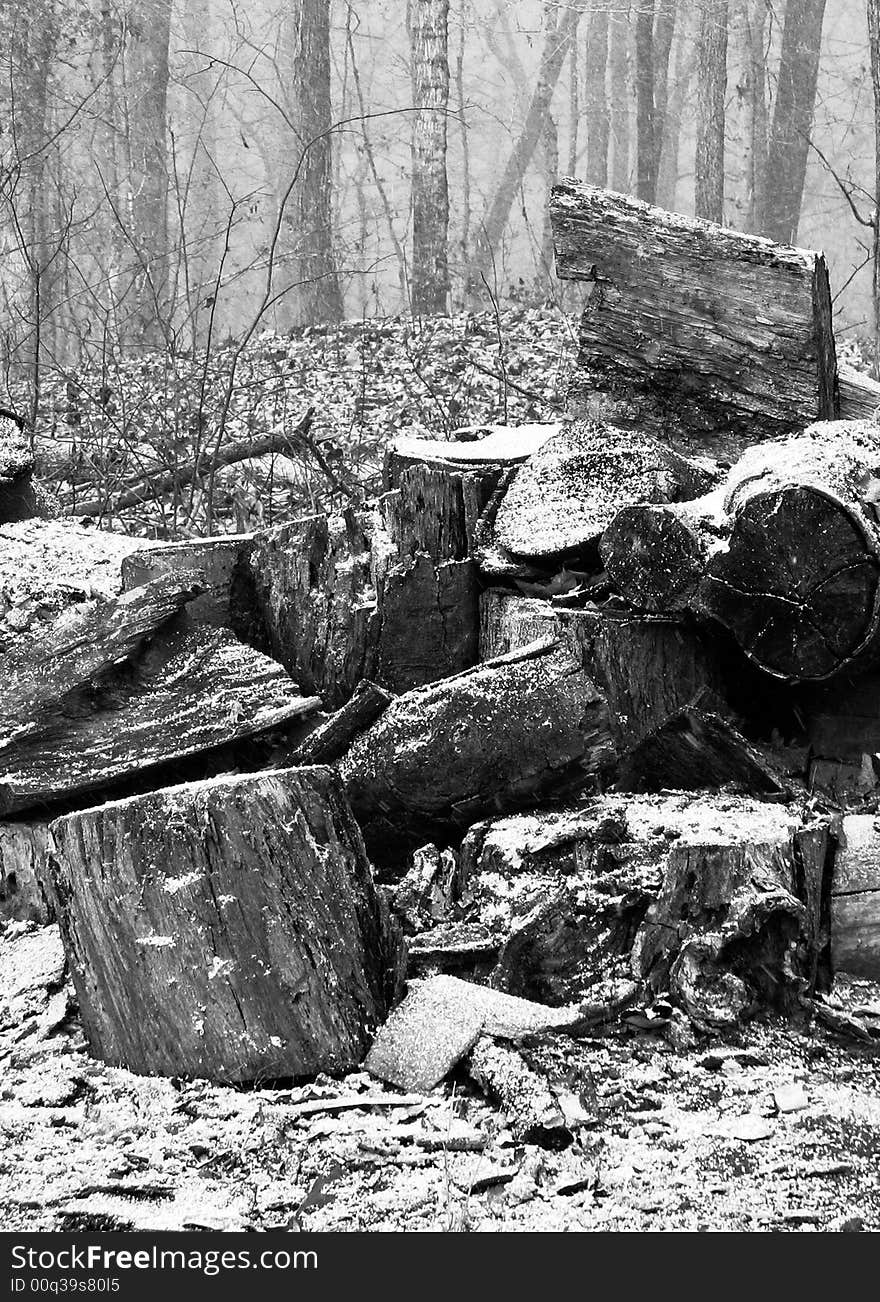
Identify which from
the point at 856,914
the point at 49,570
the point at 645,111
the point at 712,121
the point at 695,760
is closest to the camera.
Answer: the point at 856,914

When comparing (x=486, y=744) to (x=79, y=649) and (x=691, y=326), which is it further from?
(x=691, y=326)

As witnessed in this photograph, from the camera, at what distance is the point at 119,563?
4.25 metres

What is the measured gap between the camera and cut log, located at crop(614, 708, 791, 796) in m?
2.99

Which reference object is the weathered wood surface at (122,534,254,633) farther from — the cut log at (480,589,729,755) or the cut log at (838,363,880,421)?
the cut log at (838,363,880,421)

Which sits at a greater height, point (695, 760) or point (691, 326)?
point (691, 326)

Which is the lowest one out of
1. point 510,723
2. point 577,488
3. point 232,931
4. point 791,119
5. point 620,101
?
point 232,931

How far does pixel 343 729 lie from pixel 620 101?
29.5m

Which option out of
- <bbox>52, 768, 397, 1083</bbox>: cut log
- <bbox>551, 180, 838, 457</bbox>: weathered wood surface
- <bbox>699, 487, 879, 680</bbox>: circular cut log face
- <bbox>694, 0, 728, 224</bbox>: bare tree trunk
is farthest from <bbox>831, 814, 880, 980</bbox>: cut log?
<bbox>694, 0, 728, 224</bbox>: bare tree trunk

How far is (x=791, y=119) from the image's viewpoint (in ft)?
54.9

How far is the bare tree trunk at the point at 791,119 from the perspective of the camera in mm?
16672

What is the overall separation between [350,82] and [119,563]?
3973 cm

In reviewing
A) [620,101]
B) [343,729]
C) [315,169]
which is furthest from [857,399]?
[620,101]

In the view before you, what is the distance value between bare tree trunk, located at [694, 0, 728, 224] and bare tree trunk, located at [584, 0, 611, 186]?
893cm

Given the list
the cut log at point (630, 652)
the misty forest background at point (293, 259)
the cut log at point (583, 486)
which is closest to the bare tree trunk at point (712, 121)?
the misty forest background at point (293, 259)
